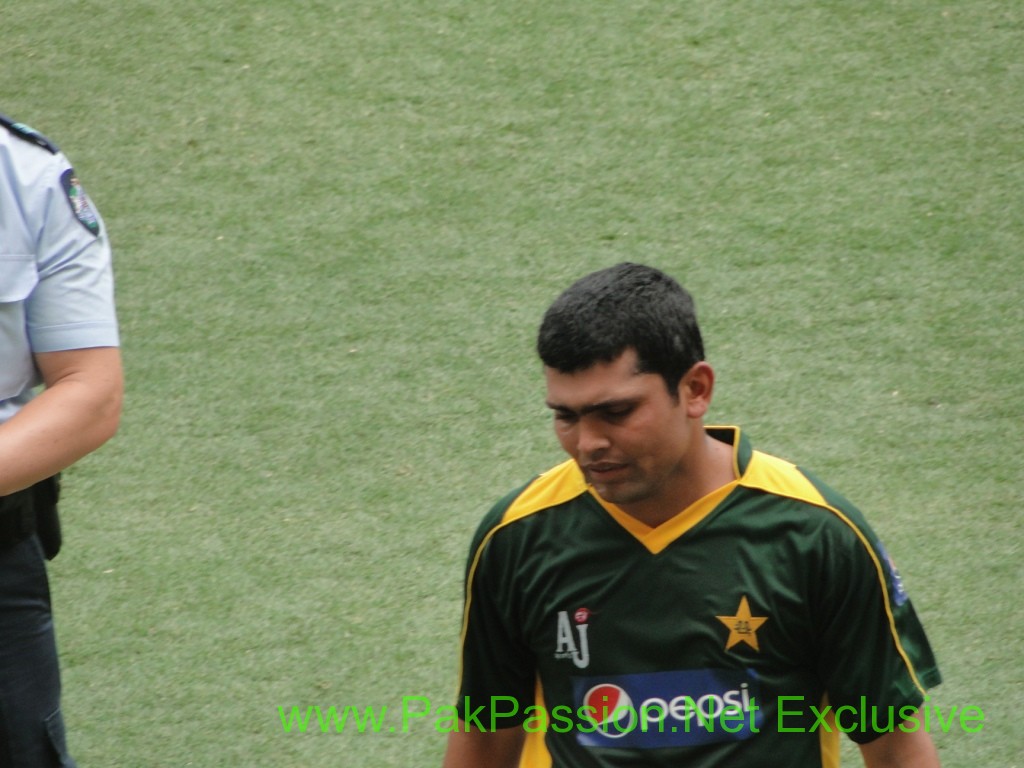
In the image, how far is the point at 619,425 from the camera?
6.61 ft

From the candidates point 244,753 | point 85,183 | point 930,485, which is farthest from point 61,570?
point 930,485

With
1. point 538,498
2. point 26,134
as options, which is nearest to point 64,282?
point 26,134

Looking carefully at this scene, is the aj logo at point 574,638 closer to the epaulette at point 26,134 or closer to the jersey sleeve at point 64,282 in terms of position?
the jersey sleeve at point 64,282

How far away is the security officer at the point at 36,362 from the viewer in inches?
84.9

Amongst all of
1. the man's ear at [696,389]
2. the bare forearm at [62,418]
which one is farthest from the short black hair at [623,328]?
the bare forearm at [62,418]

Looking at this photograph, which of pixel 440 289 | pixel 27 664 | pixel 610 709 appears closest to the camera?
pixel 610 709

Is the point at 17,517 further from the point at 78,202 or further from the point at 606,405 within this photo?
the point at 606,405

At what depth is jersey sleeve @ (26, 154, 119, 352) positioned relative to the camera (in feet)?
7.27

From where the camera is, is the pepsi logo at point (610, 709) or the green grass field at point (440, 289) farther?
the green grass field at point (440, 289)

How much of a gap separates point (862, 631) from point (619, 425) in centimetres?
46

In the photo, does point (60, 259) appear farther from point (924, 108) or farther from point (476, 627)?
point (924, 108)

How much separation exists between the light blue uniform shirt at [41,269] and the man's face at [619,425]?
76cm

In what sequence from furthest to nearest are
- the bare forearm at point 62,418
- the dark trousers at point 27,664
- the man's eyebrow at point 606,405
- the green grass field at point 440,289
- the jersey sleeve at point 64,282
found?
the green grass field at point 440,289
the dark trousers at point 27,664
the jersey sleeve at point 64,282
the bare forearm at point 62,418
the man's eyebrow at point 606,405

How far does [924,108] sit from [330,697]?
358 cm
